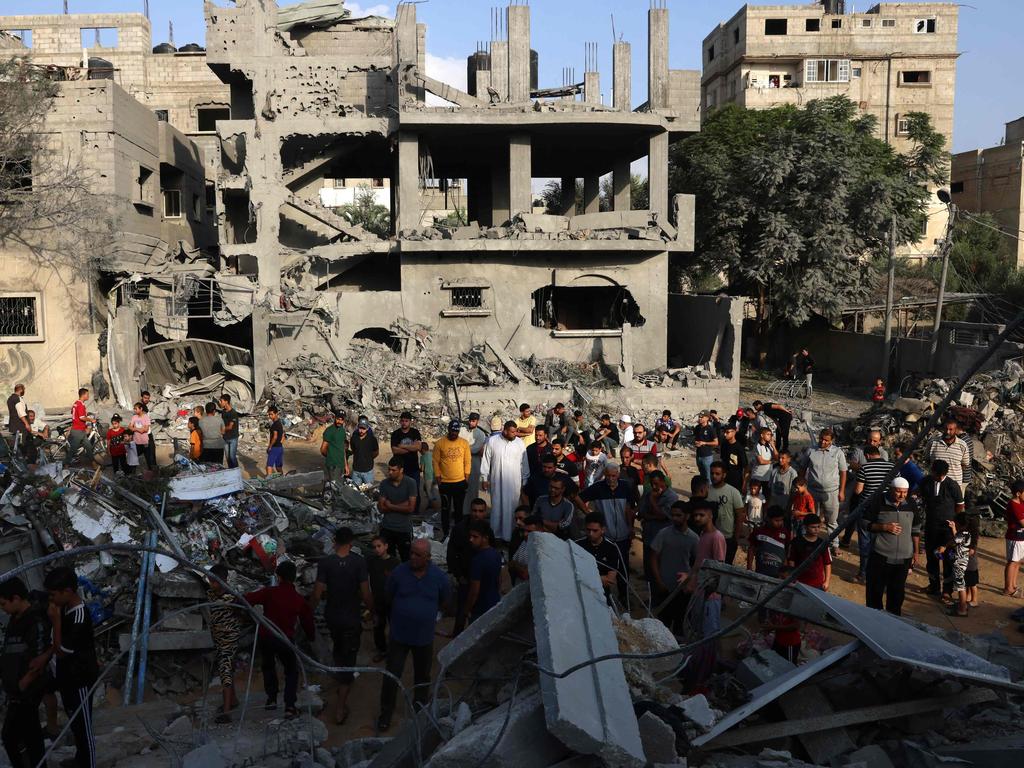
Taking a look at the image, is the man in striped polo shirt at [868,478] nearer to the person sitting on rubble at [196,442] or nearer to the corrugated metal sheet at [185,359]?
the person sitting on rubble at [196,442]

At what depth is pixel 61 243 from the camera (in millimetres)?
A: 19953

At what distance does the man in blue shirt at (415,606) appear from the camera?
21.1 feet

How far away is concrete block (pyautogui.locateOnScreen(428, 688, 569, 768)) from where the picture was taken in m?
4.28

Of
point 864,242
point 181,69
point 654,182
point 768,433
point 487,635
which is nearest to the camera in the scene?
point 487,635

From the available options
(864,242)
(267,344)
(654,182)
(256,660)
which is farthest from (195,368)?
(864,242)

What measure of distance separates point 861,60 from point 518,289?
32394 millimetres

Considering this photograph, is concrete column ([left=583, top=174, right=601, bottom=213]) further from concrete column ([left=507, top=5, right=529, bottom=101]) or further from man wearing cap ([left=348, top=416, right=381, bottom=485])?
man wearing cap ([left=348, top=416, right=381, bottom=485])

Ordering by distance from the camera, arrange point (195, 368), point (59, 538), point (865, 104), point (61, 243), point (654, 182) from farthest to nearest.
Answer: point (865, 104) < point (654, 182) < point (195, 368) < point (61, 243) < point (59, 538)

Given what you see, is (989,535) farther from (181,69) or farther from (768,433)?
(181,69)

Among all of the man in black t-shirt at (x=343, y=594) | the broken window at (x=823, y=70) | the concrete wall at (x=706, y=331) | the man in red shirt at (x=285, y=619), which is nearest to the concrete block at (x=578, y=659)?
the man in black t-shirt at (x=343, y=594)

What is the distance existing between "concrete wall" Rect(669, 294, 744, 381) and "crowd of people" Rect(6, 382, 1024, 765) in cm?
877

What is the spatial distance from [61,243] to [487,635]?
18118 millimetres

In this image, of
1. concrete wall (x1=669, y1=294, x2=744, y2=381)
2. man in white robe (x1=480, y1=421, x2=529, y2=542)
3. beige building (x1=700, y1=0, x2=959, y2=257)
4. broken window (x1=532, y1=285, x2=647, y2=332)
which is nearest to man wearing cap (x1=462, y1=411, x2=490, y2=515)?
man in white robe (x1=480, y1=421, x2=529, y2=542)

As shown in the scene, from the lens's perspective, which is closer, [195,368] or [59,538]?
[59,538]
